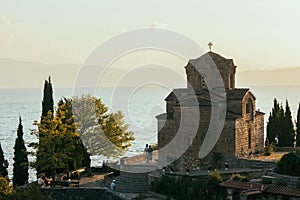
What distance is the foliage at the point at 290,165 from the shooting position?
86.5ft

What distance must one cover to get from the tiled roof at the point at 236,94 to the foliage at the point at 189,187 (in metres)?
8.28

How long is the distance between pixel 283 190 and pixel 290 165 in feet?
9.05

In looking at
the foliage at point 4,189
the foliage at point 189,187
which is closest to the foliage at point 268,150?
the foliage at point 189,187

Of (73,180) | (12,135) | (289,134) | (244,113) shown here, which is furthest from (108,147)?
(12,135)

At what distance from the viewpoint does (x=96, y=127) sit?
39594mm

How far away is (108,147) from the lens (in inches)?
1570

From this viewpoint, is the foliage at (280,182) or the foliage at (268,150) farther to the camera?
the foliage at (268,150)

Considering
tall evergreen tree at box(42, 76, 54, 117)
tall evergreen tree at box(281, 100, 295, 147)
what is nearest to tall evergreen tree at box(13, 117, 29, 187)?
tall evergreen tree at box(42, 76, 54, 117)

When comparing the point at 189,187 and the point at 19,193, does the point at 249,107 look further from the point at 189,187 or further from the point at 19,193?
the point at 19,193

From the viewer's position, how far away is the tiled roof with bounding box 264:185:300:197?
23.7 meters

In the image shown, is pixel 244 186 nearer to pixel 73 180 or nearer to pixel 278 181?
pixel 278 181

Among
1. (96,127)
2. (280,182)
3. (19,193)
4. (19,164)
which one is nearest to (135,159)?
(96,127)

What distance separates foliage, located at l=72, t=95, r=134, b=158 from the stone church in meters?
5.30

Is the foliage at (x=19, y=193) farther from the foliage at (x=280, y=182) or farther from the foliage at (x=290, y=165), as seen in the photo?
the foliage at (x=290, y=165)
